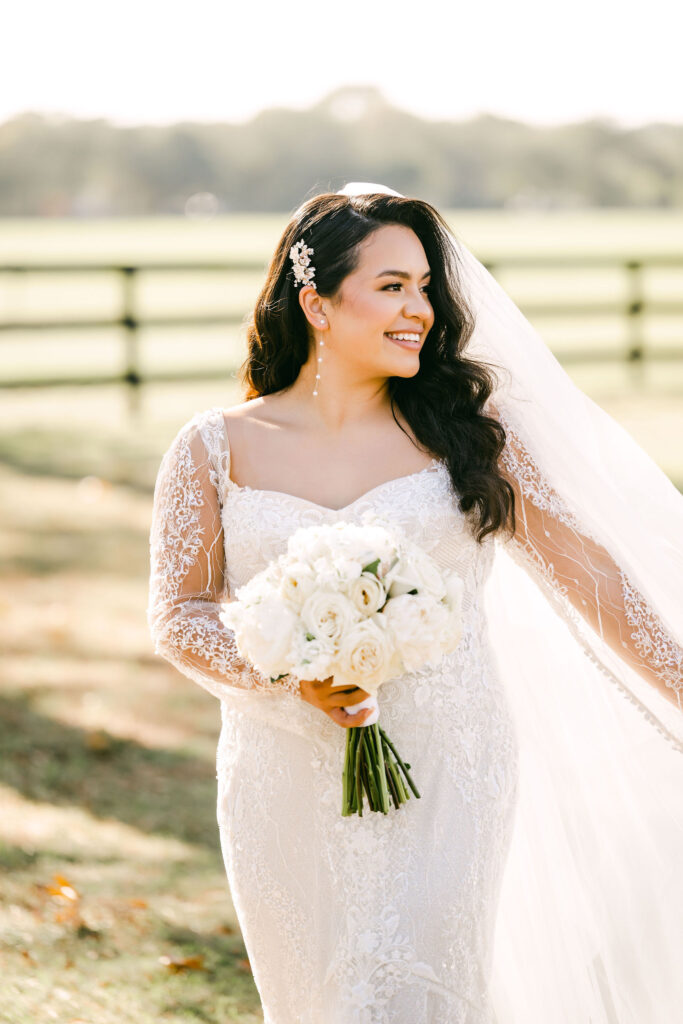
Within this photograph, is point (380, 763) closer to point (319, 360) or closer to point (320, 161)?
point (319, 360)

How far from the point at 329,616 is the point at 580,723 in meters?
1.29

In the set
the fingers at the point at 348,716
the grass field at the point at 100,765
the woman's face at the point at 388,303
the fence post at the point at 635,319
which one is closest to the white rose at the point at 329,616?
the fingers at the point at 348,716

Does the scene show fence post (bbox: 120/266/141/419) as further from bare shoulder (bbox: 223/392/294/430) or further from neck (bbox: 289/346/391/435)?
neck (bbox: 289/346/391/435)

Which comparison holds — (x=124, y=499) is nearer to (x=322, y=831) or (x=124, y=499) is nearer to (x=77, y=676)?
(x=77, y=676)

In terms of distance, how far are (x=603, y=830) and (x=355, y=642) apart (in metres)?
1.42

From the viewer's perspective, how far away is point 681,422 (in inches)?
566

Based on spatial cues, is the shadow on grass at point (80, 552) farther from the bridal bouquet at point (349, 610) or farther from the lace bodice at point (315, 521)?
the bridal bouquet at point (349, 610)

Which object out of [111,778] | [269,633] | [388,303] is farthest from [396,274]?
[111,778]

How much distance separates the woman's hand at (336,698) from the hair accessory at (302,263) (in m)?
1.14

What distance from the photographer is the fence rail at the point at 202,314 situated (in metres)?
15.2

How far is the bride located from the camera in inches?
123

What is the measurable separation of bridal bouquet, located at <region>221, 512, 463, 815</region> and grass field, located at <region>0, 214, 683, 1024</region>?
1.28m

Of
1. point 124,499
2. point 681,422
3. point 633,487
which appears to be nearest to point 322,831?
point 633,487

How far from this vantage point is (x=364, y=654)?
8.55ft
